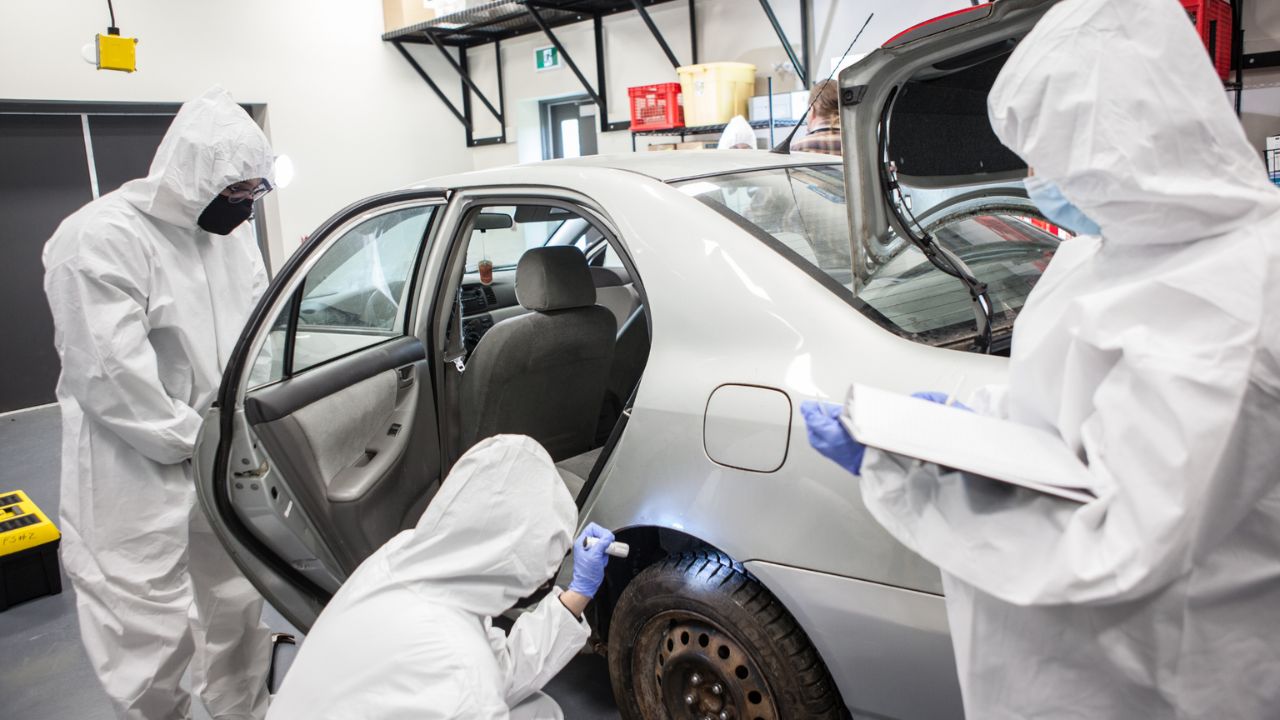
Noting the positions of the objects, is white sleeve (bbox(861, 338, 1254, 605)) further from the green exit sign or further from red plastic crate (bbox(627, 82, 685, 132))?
the green exit sign

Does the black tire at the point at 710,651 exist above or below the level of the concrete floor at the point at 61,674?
above

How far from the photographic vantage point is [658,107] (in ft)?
20.9

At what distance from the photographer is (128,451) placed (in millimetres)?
2354

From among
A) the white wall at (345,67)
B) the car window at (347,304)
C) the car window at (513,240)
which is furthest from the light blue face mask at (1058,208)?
the white wall at (345,67)

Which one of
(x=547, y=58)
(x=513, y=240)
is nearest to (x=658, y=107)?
(x=547, y=58)

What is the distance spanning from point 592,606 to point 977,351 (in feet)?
3.33


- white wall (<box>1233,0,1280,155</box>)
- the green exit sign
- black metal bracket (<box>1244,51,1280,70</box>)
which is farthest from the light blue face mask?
the green exit sign

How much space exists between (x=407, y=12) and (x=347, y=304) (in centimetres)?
588

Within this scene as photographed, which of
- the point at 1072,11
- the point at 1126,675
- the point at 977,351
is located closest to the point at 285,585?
the point at 977,351

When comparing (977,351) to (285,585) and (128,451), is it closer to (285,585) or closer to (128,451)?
(285,585)

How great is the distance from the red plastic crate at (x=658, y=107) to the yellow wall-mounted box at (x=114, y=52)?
129 inches

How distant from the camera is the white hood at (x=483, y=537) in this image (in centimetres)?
146

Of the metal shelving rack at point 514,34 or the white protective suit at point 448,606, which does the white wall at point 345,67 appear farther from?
the white protective suit at point 448,606

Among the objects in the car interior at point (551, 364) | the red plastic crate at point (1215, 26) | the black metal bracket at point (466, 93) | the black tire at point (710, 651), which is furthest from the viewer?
the black metal bracket at point (466, 93)
